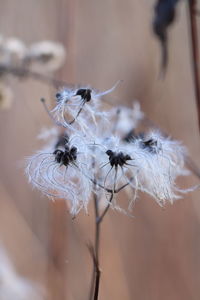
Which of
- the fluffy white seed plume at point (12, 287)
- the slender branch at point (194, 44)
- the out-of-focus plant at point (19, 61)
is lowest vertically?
the fluffy white seed plume at point (12, 287)

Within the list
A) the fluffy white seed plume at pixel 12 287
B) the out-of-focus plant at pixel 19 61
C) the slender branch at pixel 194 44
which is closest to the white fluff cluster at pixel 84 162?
the slender branch at pixel 194 44

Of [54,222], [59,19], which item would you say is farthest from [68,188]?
[59,19]

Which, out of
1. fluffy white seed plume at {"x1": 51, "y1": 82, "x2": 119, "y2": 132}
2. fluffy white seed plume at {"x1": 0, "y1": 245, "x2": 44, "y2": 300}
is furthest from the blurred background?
fluffy white seed plume at {"x1": 51, "y1": 82, "x2": 119, "y2": 132}

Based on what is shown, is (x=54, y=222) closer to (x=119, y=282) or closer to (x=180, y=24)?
(x=119, y=282)

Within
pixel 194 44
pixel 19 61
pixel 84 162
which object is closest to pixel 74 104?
pixel 84 162

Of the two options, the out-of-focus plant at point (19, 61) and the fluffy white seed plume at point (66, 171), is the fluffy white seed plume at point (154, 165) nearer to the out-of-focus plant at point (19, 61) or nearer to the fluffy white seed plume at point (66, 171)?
the fluffy white seed plume at point (66, 171)
